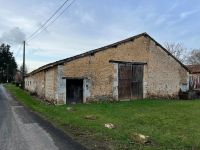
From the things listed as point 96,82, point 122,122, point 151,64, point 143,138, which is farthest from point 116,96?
point 143,138

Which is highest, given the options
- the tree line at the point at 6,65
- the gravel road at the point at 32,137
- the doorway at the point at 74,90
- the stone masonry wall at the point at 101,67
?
the tree line at the point at 6,65

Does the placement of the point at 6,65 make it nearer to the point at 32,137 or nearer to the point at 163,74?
the point at 163,74

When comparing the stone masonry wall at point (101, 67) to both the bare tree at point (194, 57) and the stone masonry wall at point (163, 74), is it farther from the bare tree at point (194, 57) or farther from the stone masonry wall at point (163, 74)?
the bare tree at point (194, 57)

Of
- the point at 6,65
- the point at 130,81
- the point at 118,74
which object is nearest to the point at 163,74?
the point at 130,81

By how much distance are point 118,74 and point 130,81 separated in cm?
138

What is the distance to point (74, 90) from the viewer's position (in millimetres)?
26875

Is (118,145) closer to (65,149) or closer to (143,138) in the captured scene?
(143,138)

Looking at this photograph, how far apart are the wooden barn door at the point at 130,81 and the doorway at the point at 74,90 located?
3607 millimetres

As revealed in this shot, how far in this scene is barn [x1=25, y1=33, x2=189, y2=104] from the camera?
87.1 feet

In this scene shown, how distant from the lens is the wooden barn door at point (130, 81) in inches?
1153

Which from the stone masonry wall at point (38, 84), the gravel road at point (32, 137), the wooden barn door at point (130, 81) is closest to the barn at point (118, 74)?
the wooden barn door at point (130, 81)

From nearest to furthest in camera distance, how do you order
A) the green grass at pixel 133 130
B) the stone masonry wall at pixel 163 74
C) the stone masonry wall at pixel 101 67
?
the green grass at pixel 133 130 → the stone masonry wall at pixel 101 67 → the stone masonry wall at pixel 163 74

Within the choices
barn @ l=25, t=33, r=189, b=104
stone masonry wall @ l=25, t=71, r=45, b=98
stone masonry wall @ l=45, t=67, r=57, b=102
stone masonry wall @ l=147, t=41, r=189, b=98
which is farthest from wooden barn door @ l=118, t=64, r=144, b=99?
stone masonry wall @ l=25, t=71, r=45, b=98

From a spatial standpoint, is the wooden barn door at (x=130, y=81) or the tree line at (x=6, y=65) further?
the tree line at (x=6, y=65)
